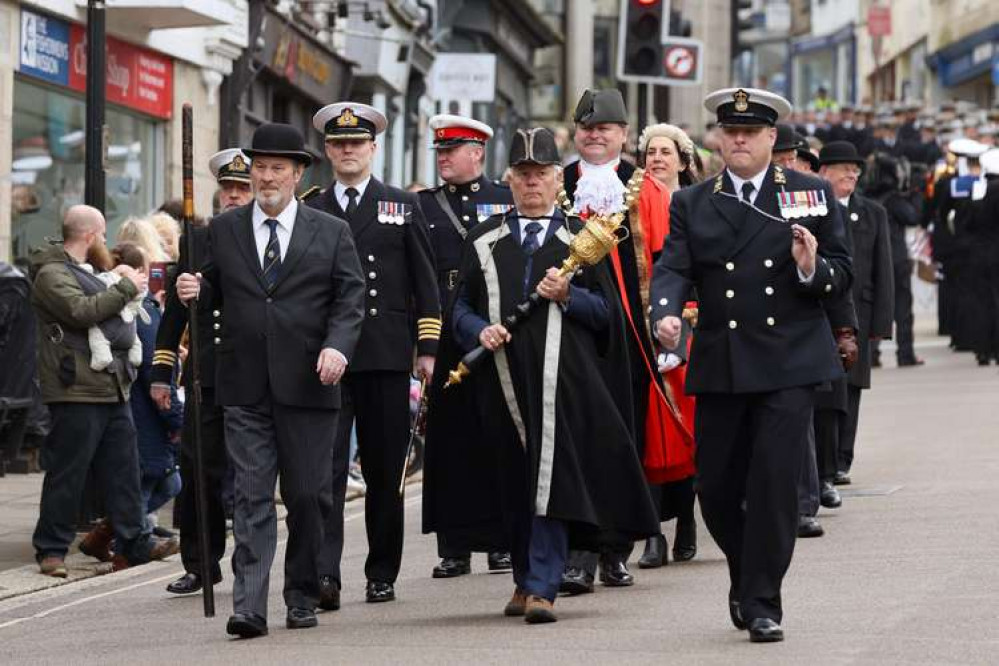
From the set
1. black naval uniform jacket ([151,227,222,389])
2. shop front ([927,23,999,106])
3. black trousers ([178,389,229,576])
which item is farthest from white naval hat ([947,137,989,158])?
shop front ([927,23,999,106])

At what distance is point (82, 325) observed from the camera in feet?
43.7

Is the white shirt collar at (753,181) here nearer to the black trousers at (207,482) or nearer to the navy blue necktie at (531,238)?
the navy blue necktie at (531,238)

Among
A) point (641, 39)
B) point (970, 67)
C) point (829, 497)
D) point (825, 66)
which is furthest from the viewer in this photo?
point (825, 66)

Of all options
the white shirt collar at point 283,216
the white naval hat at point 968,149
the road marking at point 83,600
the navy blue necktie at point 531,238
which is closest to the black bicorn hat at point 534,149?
the navy blue necktie at point 531,238

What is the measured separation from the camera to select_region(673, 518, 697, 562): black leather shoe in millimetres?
12484

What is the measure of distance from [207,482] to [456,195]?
2266mm

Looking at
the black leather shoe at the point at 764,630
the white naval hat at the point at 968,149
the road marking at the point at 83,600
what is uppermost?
the white naval hat at the point at 968,149

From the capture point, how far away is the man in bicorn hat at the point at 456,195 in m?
12.9

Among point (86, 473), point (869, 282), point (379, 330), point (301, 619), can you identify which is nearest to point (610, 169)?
point (379, 330)

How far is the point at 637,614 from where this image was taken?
411 inches

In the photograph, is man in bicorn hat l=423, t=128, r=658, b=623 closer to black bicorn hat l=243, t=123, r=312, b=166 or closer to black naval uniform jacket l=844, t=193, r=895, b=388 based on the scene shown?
black bicorn hat l=243, t=123, r=312, b=166

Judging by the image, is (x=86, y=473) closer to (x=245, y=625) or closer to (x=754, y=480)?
(x=245, y=625)

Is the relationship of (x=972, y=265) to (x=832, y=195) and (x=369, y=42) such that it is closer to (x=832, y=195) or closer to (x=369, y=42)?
(x=369, y=42)

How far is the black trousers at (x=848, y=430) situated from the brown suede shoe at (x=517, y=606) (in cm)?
494
